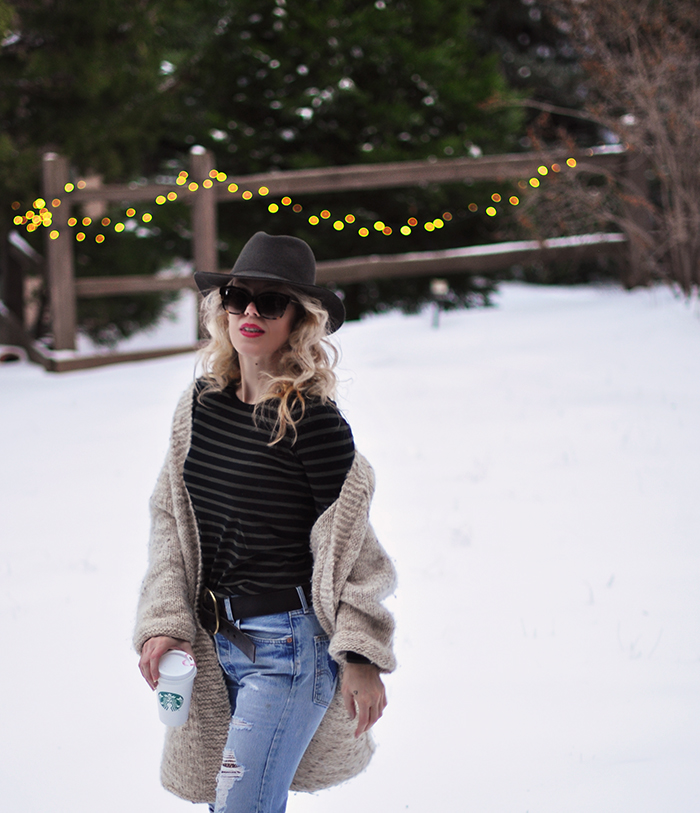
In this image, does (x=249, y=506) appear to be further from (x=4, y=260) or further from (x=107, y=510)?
(x=4, y=260)

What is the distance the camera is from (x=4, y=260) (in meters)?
9.16

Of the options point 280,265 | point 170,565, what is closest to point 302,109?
point 280,265

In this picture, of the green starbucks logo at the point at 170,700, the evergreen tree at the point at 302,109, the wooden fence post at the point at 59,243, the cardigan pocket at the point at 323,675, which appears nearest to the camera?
the green starbucks logo at the point at 170,700

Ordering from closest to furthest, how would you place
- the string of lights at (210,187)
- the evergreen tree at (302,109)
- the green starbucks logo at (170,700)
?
1. the green starbucks logo at (170,700)
2. the string of lights at (210,187)
3. the evergreen tree at (302,109)

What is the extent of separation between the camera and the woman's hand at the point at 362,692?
5.35 feet

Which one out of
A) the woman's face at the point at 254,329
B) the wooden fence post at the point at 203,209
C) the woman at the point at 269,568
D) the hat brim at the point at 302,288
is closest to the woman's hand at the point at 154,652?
the woman at the point at 269,568

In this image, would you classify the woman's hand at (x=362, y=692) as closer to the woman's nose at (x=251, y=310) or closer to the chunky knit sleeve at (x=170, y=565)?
the chunky knit sleeve at (x=170, y=565)

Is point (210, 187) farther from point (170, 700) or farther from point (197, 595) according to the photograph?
point (170, 700)

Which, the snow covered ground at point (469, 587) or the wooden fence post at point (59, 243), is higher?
the wooden fence post at point (59, 243)

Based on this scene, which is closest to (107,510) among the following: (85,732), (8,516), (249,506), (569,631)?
(8,516)

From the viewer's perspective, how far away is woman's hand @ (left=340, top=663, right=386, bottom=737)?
5.35 ft

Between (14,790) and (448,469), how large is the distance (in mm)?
2786

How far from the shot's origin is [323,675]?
5.70ft

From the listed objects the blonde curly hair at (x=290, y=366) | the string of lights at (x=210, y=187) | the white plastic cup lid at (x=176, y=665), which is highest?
the string of lights at (x=210, y=187)
